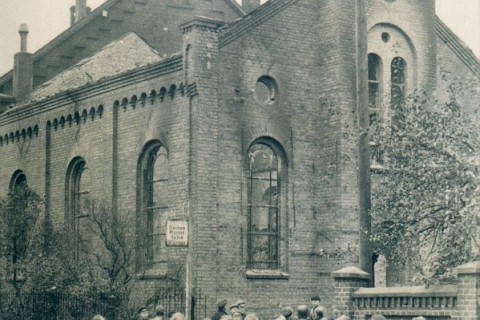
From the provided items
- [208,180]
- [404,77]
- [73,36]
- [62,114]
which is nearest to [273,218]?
[208,180]

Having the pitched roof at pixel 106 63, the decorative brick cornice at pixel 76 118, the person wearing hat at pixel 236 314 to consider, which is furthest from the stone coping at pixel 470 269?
the pitched roof at pixel 106 63

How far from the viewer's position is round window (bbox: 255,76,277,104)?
2367cm

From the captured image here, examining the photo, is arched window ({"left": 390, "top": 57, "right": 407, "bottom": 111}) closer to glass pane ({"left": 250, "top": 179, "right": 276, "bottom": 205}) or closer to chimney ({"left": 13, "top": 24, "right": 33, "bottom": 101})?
glass pane ({"left": 250, "top": 179, "right": 276, "bottom": 205})

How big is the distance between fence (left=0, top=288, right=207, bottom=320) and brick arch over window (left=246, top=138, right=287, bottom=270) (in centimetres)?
204

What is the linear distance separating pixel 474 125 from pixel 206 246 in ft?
21.9

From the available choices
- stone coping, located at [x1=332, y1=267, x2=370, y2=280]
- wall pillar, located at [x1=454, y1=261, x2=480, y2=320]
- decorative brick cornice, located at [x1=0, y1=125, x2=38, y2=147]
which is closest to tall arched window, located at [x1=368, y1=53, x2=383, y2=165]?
stone coping, located at [x1=332, y1=267, x2=370, y2=280]

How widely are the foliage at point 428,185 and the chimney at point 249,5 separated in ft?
48.1

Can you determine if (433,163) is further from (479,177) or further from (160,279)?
(160,279)

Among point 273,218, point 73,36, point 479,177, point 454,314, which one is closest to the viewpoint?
point 454,314

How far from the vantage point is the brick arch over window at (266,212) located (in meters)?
23.4

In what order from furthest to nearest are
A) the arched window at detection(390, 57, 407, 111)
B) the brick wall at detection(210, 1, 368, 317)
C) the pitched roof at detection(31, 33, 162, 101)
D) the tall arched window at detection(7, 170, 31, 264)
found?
the pitched roof at detection(31, 33, 162, 101) → the arched window at detection(390, 57, 407, 111) → the tall arched window at detection(7, 170, 31, 264) → the brick wall at detection(210, 1, 368, 317)

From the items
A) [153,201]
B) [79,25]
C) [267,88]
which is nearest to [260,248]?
[153,201]

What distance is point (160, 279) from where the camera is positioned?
2308cm

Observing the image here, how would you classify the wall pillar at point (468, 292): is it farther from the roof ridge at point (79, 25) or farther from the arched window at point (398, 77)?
the roof ridge at point (79, 25)
